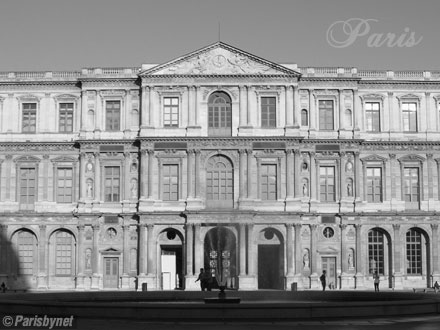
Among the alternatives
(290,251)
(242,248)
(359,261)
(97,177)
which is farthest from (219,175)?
(359,261)

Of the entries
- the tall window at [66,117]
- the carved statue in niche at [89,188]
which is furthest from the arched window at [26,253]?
the tall window at [66,117]

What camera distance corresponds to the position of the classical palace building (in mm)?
57969

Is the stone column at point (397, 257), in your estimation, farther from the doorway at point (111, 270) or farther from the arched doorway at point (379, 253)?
the doorway at point (111, 270)

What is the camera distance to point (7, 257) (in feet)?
194

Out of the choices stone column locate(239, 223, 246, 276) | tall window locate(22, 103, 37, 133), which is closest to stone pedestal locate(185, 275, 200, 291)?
stone column locate(239, 223, 246, 276)

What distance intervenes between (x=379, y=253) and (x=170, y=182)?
49.8ft

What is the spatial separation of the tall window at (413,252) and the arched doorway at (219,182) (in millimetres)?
12699

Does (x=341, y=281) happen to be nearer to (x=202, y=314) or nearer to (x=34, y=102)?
(x=34, y=102)

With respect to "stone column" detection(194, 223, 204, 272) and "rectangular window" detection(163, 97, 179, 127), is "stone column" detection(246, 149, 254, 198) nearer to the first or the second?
"stone column" detection(194, 223, 204, 272)

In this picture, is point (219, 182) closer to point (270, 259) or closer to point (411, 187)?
point (270, 259)

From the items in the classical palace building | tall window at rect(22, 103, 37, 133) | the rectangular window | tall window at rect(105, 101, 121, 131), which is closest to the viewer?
the classical palace building

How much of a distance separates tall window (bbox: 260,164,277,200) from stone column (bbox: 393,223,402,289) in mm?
8701

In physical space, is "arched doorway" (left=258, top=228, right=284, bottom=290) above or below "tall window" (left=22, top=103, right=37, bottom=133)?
below

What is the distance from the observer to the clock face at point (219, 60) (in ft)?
193
